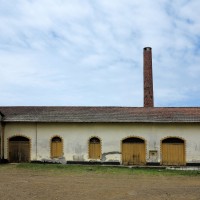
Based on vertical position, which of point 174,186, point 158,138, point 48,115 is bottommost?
point 174,186

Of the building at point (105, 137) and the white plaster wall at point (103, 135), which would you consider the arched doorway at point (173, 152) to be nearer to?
the building at point (105, 137)

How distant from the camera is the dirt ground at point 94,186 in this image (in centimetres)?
1353

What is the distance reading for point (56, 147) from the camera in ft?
83.2

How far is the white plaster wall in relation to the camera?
24562 mm

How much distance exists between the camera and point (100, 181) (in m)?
17.3

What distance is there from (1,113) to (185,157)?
12.5 meters

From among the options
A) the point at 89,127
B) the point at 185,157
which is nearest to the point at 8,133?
the point at 89,127

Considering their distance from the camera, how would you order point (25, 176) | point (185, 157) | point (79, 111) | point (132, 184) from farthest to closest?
point (79, 111) < point (185, 157) < point (25, 176) < point (132, 184)

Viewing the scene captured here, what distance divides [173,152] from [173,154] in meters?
0.13

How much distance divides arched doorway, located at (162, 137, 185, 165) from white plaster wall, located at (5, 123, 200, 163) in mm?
319

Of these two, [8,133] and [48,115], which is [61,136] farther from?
[8,133]

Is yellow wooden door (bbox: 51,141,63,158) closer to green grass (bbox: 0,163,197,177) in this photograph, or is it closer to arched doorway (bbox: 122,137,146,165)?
green grass (bbox: 0,163,197,177)

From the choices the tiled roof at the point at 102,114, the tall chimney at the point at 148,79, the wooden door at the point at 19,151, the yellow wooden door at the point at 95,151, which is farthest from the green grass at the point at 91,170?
the tall chimney at the point at 148,79

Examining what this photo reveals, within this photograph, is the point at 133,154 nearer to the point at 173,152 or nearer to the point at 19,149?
the point at 173,152
